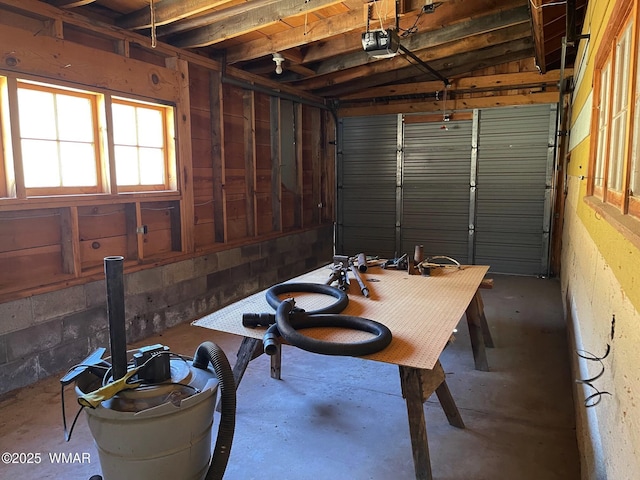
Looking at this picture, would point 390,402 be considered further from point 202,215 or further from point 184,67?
point 184,67

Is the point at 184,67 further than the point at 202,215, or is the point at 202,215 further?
the point at 202,215

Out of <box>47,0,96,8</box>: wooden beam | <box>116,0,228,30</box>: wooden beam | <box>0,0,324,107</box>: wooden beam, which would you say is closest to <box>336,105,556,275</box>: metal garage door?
<box>0,0,324,107</box>: wooden beam

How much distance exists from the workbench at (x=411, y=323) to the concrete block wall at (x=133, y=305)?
1.41 metres

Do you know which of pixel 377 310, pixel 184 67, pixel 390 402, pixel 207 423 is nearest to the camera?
pixel 207 423

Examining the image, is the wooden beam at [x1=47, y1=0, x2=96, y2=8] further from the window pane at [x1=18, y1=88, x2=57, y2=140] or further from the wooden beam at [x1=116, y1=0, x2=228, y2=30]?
the window pane at [x1=18, y1=88, x2=57, y2=140]

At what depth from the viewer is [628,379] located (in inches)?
45.6

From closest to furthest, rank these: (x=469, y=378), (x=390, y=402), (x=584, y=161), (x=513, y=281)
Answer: (x=390, y=402) < (x=469, y=378) < (x=584, y=161) < (x=513, y=281)

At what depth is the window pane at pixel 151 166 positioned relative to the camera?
3.85m

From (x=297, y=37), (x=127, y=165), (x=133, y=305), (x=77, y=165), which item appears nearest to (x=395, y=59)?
(x=297, y=37)

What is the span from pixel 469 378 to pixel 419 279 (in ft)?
2.36

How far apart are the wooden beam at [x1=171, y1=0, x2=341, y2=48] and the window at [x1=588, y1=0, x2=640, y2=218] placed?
1.88m

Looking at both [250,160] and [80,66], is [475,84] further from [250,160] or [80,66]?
[80,66]

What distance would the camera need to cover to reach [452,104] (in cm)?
607

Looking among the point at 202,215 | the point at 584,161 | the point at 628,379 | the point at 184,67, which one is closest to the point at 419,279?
the point at 584,161
